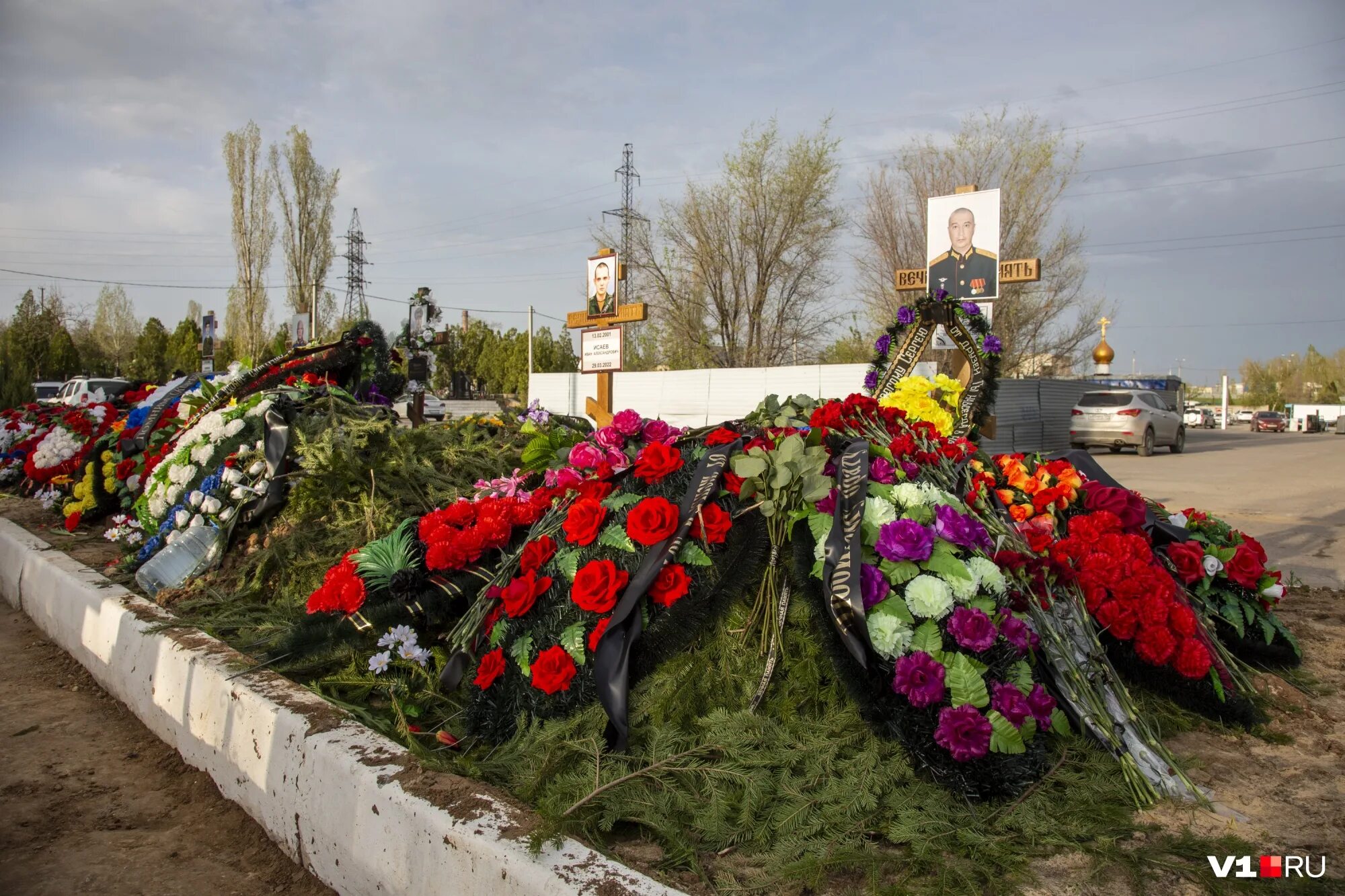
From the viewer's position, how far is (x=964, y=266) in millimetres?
9922

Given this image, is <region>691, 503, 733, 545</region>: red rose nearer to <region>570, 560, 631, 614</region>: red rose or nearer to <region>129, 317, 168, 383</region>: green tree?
<region>570, 560, 631, 614</region>: red rose

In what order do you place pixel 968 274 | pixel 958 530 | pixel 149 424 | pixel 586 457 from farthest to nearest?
1. pixel 968 274
2. pixel 149 424
3. pixel 586 457
4. pixel 958 530

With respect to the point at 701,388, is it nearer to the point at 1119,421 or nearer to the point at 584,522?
the point at 1119,421

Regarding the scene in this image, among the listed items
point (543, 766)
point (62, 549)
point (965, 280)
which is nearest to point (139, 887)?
point (543, 766)

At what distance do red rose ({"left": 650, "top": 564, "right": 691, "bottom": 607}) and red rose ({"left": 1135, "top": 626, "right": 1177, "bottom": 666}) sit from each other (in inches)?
65.4

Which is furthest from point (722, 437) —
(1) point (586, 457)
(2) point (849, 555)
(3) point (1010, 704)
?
(3) point (1010, 704)

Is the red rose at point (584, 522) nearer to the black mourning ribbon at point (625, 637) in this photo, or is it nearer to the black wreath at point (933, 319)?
the black mourning ribbon at point (625, 637)

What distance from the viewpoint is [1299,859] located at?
2.18 m

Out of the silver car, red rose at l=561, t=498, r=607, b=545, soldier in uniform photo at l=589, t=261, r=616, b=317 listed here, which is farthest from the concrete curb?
the silver car

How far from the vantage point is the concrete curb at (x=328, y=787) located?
202 centimetres

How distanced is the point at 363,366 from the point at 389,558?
370 cm

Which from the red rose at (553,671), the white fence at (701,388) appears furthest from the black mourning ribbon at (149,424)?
the white fence at (701,388)

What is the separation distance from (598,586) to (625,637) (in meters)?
0.18

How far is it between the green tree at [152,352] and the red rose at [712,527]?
51.1 meters
